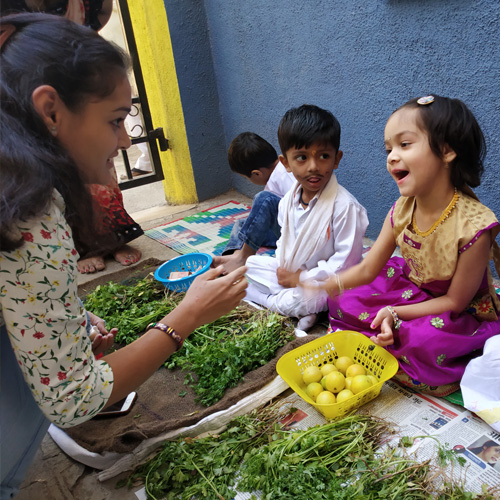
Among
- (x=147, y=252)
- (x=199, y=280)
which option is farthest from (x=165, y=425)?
(x=147, y=252)

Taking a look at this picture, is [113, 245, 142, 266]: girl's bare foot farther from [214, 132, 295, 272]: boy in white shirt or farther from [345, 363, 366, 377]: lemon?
[345, 363, 366, 377]: lemon

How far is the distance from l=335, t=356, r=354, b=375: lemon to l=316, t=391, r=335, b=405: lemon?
0.61ft

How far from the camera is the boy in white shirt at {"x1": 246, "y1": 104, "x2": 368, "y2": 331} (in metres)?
2.21

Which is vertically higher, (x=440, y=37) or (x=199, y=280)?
Answer: (x=440, y=37)

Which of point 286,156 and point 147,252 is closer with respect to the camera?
point 286,156

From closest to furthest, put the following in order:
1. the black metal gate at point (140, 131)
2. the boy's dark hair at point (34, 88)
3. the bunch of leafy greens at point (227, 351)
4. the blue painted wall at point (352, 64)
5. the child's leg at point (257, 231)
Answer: the boy's dark hair at point (34, 88) < the bunch of leafy greens at point (227, 351) < the blue painted wall at point (352, 64) < the child's leg at point (257, 231) < the black metal gate at point (140, 131)

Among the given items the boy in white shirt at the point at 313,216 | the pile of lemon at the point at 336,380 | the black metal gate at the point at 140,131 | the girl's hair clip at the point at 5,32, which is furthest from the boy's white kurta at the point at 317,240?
the black metal gate at the point at 140,131

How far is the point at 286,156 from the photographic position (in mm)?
2354

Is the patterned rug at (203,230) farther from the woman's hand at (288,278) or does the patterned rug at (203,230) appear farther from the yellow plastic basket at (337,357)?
the yellow plastic basket at (337,357)

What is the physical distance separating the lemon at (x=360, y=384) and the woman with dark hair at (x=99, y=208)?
3.41 ft

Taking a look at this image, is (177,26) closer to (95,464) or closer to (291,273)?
(291,273)

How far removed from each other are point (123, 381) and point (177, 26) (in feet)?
11.9

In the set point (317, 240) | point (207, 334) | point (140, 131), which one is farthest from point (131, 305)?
point (140, 131)

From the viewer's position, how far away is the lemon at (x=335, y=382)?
1.75 meters
